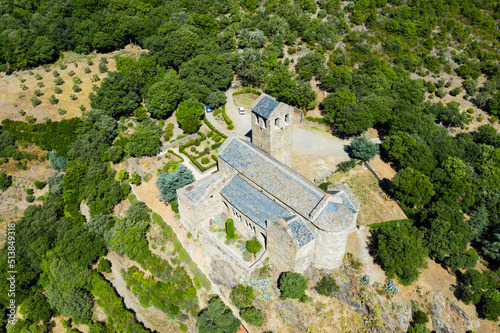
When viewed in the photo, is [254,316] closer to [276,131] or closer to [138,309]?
[138,309]

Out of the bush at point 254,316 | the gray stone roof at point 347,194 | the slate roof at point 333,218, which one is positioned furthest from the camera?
the gray stone roof at point 347,194

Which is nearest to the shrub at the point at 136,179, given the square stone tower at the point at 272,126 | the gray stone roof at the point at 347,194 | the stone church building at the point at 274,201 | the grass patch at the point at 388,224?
the stone church building at the point at 274,201

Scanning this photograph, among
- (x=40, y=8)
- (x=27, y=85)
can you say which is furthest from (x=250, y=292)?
(x=40, y=8)

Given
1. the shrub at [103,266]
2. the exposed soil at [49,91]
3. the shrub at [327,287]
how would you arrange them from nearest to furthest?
1. the shrub at [327,287]
2. the shrub at [103,266]
3. the exposed soil at [49,91]

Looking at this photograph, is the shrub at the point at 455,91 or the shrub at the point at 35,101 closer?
the shrub at the point at 35,101

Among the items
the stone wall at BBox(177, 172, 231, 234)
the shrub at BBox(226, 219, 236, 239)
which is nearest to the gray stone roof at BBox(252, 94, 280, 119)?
the stone wall at BBox(177, 172, 231, 234)

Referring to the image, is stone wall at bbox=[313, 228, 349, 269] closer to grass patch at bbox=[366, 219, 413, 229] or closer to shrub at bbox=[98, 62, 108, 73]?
grass patch at bbox=[366, 219, 413, 229]

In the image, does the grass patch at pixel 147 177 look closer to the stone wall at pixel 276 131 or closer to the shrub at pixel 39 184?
the stone wall at pixel 276 131
